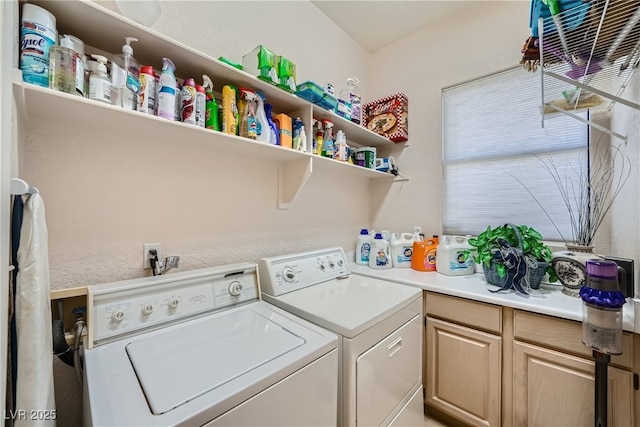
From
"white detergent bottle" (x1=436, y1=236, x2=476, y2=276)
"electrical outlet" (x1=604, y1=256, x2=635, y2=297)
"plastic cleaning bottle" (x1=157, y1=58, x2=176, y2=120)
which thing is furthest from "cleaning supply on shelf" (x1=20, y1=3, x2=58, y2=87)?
"electrical outlet" (x1=604, y1=256, x2=635, y2=297)

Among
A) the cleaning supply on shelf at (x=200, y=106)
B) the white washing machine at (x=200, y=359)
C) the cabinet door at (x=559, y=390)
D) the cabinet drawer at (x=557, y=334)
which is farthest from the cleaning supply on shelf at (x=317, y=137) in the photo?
the cabinet door at (x=559, y=390)

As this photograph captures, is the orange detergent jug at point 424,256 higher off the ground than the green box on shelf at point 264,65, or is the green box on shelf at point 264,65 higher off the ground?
the green box on shelf at point 264,65

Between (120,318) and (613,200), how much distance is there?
2.60 metres

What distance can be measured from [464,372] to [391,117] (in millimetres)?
1981

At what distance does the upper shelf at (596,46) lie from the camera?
3.15 feet

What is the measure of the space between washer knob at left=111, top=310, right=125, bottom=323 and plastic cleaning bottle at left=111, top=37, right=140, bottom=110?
2.46 feet

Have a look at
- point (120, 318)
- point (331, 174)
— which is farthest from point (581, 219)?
point (120, 318)

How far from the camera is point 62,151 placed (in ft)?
3.23

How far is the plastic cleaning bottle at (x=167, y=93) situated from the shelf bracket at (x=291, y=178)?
0.73m

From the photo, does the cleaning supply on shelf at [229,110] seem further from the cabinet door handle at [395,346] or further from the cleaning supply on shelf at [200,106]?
the cabinet door handle at [395,346]

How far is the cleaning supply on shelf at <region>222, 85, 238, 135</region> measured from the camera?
1.20m

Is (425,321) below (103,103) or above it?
below

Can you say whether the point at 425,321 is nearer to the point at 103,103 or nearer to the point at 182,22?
the point at 103,103

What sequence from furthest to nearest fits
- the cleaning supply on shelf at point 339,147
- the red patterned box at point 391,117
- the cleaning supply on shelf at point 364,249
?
the red patterned box at point 391,117, the cleaning supply on shelf at point 364,249, the cleaning supply on shelf at point 339,147
